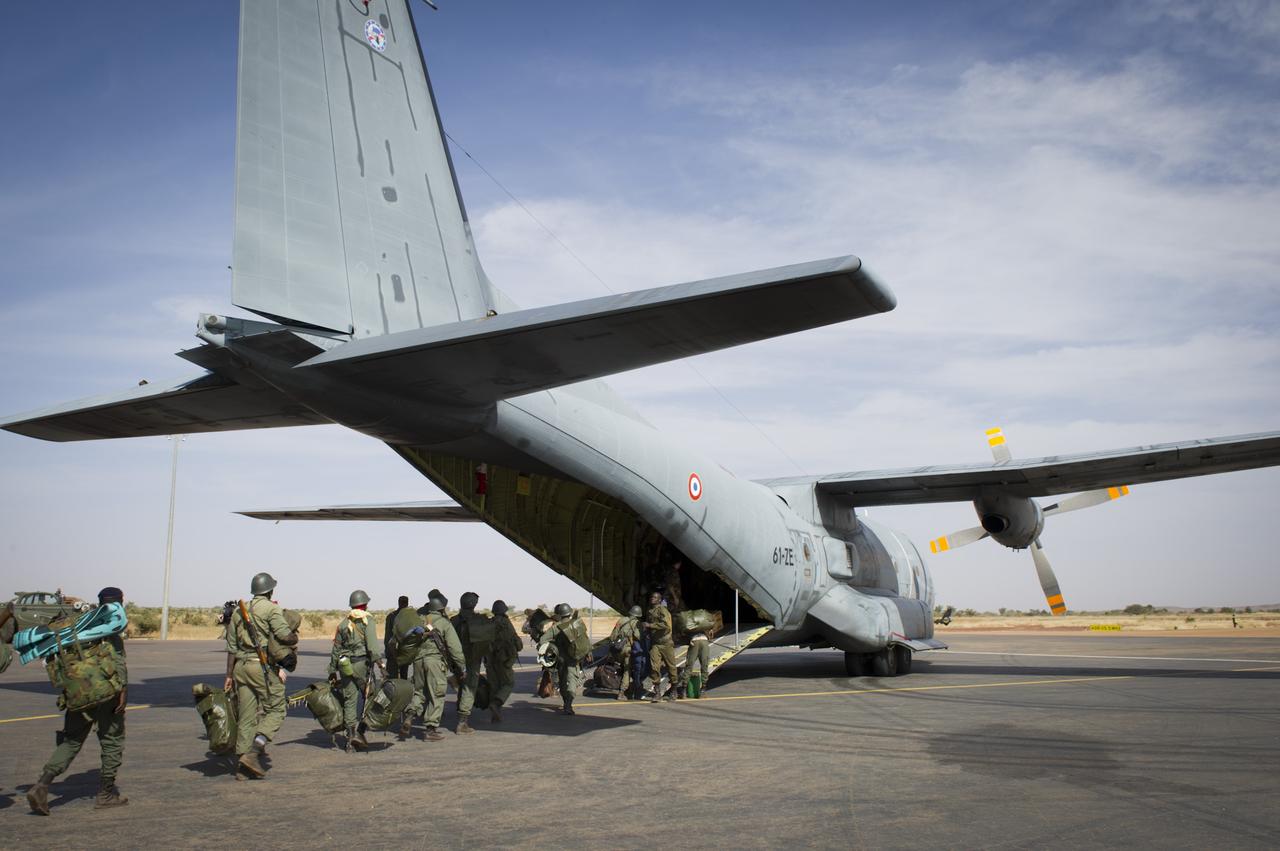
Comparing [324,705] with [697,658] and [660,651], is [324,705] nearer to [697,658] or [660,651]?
[660,651]

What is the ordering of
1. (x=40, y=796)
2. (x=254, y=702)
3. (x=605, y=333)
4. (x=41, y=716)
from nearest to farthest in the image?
1. (x=40, y=796)
2. (x=605, y=333)
3. (x=254, y=702)
4. (x=41, y=716)

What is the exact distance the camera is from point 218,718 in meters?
7.56

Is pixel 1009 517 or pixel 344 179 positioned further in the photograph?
pixel 1009 517

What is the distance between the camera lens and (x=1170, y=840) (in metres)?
5.48

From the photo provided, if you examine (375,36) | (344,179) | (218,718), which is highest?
(375,36)

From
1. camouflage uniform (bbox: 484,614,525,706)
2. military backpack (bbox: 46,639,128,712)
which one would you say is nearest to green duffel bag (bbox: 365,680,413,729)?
camouflage uniform (bbox: 484,614,525,706)

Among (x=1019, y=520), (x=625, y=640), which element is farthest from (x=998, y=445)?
(x=625, y=640)

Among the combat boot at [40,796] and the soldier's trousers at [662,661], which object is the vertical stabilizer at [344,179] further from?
the soldier's trousers at [662,661]

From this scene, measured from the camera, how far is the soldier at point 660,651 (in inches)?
506

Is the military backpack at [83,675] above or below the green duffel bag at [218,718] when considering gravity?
A: above

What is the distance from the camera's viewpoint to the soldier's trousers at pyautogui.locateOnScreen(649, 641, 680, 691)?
13164mm

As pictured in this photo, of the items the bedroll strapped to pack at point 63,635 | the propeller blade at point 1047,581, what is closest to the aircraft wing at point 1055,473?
the propeller blade at point 1047,581

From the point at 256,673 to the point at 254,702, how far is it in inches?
9.3

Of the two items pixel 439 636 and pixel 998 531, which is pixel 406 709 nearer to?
pixel 439 636
